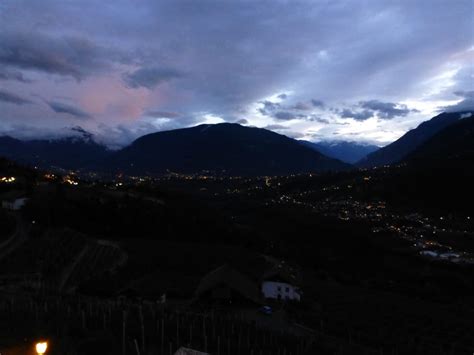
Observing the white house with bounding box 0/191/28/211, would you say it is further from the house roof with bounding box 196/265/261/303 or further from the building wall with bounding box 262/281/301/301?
the building wall with bounding box 262/281/301/301

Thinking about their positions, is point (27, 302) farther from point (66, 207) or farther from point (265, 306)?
point (66, 207)

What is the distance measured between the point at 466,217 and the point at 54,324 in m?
110

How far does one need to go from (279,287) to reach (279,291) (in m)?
0.36

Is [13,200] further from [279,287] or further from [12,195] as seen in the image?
[279,287]

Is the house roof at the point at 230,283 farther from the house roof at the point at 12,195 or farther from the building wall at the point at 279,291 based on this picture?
the house roof at the point at 12,195

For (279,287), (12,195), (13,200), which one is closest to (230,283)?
(279,287)

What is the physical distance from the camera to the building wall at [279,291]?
4000 centimetres

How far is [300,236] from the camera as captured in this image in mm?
91375

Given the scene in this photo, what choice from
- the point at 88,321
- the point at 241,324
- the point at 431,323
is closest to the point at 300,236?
the point at 431,323

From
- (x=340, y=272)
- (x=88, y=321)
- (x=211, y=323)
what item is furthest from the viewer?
(x=340, y=272)

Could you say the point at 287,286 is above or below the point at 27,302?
below

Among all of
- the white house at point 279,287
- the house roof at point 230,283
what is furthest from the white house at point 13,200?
the white house at point 279,287

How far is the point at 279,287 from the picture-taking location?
132 ft

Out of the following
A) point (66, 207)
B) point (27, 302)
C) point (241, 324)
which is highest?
point (66, 207)
